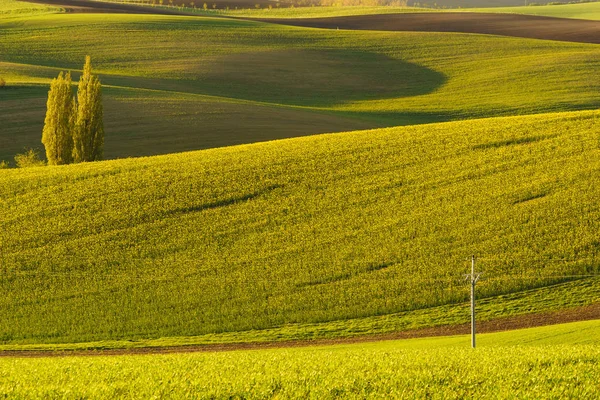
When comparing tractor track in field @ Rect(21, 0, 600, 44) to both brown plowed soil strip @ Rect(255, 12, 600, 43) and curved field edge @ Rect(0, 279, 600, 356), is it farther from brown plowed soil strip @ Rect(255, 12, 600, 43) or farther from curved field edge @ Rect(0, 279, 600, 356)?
curved field edge @ Rect(0, 279, 600, 356)

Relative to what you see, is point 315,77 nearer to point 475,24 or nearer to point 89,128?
point 475,24

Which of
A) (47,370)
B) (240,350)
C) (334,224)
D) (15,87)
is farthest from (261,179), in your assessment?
(15,87)

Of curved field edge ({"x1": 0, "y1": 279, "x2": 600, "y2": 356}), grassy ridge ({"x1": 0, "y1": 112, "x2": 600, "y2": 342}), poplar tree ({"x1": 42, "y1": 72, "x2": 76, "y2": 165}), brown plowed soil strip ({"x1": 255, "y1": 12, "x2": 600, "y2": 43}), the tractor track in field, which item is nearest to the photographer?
curved field edge ({"x1": 0, "y1": 279, "x2": 600, "y2": 356})

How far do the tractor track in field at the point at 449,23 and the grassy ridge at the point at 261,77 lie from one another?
5.45 metres

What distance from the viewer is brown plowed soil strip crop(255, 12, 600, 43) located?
10238cm

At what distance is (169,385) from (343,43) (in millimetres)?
88117

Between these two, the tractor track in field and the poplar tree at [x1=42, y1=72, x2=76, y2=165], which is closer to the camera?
the poplar tree at [x1=42, y1=72, x2=76, y2=165]

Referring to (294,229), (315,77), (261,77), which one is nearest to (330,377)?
(294,229)

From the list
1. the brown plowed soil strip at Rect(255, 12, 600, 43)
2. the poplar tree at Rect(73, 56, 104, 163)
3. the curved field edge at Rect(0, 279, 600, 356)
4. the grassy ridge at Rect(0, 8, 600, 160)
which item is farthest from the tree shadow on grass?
the curved field edge at Rect(0, 279, 600, 356)

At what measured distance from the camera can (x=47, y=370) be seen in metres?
16.1

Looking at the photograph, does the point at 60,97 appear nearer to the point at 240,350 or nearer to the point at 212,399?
the point at 240,350

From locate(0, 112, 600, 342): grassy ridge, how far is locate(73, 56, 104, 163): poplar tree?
22.2 ft

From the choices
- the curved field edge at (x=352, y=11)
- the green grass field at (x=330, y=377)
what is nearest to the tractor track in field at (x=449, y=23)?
the curved field edge at (x=352, y=11)

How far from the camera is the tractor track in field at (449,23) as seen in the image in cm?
10306
